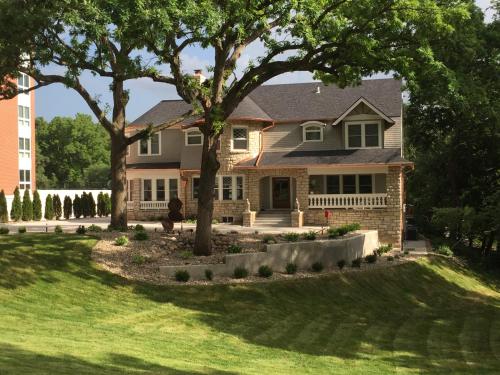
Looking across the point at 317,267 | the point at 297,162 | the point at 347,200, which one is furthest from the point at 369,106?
the point at 317,267

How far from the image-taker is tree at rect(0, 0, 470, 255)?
14461 mm

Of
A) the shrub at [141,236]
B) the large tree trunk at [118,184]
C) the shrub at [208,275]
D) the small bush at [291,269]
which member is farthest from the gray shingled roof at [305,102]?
the shrub at [208,275]

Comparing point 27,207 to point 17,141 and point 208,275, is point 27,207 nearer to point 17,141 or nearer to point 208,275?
point 17,141

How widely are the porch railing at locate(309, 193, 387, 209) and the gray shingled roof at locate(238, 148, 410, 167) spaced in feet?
5.73

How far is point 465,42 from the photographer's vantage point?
1727 centimetres

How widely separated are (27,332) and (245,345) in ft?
13.3

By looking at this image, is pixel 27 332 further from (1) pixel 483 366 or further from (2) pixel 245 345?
(1) pixel 483 366

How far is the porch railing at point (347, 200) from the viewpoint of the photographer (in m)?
29.5

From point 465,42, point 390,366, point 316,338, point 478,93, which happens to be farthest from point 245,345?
point 465,42

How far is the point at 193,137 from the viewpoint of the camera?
34.2 metres

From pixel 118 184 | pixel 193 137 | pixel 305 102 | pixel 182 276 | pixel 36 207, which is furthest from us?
pixel 36 207

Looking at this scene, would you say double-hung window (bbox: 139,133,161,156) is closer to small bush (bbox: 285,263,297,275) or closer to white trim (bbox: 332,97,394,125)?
white trim (bbox: 332,97,394,125)

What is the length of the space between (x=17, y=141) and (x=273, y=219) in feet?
95.9

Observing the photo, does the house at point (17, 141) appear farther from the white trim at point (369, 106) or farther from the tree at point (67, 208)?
the white trim at point (369, 106)
